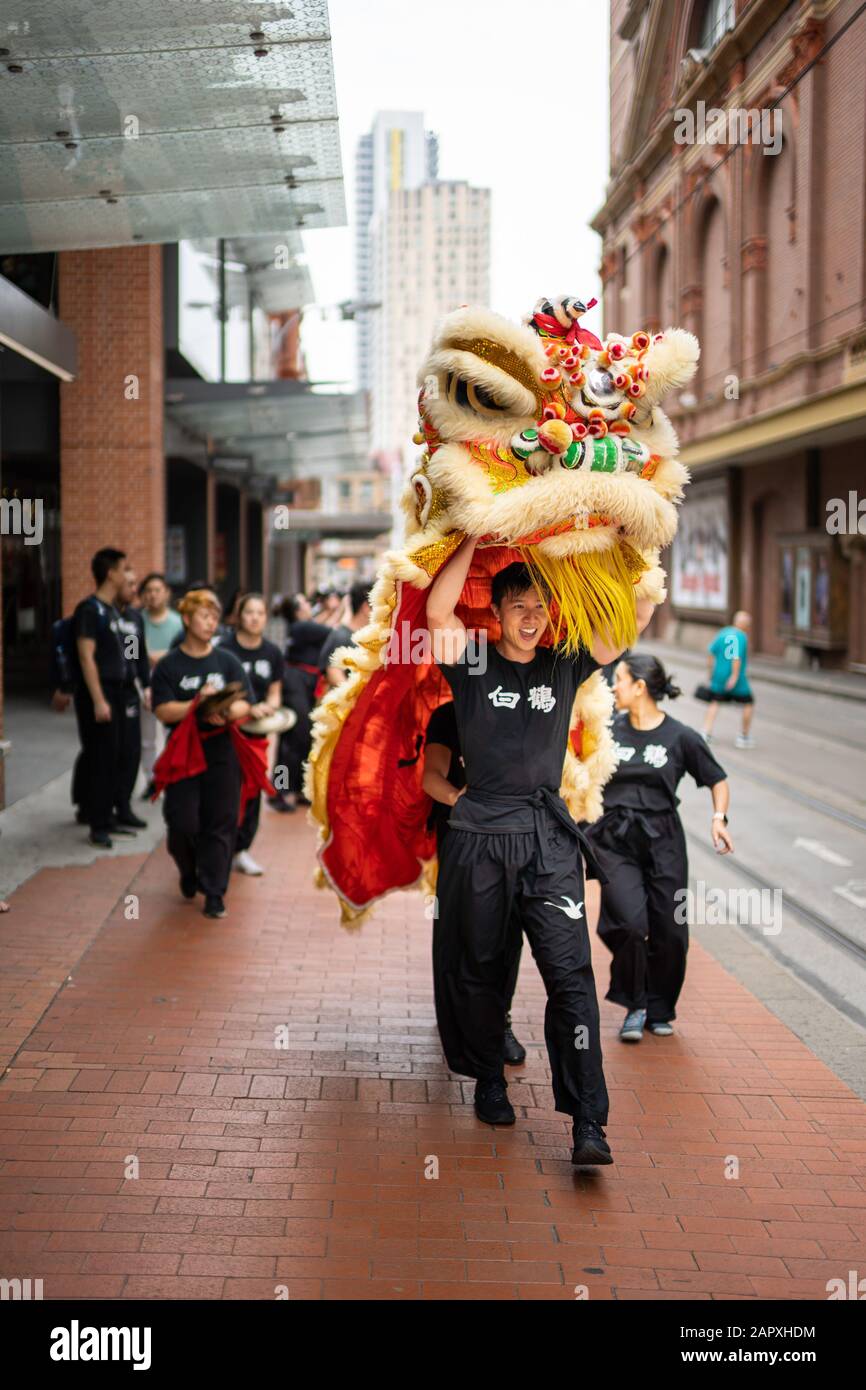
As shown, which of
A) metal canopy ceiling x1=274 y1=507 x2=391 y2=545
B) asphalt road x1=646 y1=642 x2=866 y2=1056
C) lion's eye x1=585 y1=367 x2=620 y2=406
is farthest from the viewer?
metal canopy ceiling x1=274 y1=507 x2=391 y2=545

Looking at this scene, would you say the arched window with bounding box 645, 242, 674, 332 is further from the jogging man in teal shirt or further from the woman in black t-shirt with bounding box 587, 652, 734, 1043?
the woman in black t-shirt with bounding box 587, 652, 734, 1043

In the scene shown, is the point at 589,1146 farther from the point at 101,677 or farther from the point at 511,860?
the point at 101,677

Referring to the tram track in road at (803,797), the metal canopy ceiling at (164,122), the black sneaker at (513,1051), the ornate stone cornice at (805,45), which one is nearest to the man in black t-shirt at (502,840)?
the black sneaker at (513,1051)

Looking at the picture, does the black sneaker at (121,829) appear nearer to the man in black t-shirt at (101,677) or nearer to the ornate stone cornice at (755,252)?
the man in black t-shirt at (101,677)

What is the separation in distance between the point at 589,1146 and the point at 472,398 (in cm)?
254

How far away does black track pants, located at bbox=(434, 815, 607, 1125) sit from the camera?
4.51 m

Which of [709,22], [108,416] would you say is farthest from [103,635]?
[709,22]

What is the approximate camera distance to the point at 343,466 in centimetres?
2916

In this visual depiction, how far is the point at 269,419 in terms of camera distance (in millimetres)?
19859

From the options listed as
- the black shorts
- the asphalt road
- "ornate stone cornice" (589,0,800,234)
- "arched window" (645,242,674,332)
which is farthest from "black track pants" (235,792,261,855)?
"arched window" (645,242,674,332)

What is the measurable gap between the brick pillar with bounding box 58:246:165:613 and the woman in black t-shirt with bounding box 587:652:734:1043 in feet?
38.5

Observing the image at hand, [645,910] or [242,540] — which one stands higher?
[242,540]

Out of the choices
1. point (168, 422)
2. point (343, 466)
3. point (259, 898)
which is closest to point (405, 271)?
point (343, 466)

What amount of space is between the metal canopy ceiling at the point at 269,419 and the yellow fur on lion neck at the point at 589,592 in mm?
13468
